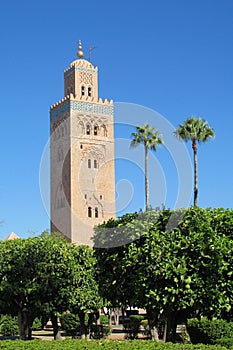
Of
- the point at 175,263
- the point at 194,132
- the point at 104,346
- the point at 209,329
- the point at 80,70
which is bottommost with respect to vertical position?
the point at 104,346

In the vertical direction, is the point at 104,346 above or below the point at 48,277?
below

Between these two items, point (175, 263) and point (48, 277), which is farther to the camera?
point (48, 277)

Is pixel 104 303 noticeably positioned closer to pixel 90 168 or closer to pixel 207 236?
pixel 207 236

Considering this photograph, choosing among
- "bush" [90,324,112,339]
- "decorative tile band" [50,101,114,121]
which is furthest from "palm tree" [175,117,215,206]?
"decorative tile band" [50,101,114,121]

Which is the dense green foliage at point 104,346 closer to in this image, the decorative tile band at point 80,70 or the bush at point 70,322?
the bush at point 70,322

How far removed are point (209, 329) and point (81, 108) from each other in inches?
1798

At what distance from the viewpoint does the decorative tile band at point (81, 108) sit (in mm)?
61719

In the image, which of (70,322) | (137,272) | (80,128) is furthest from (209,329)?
(80,128)

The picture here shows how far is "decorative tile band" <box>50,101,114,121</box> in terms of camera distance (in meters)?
61.7

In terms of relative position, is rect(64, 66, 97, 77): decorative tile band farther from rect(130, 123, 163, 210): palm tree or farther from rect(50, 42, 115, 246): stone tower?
rect(130, 123, 163, 210): palm tree

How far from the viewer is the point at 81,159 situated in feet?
201

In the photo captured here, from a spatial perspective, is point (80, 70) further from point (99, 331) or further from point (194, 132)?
point (99, 331)

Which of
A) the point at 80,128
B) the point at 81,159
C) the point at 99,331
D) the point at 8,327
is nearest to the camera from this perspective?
the point at 99,331

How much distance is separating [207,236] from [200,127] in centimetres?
1915
